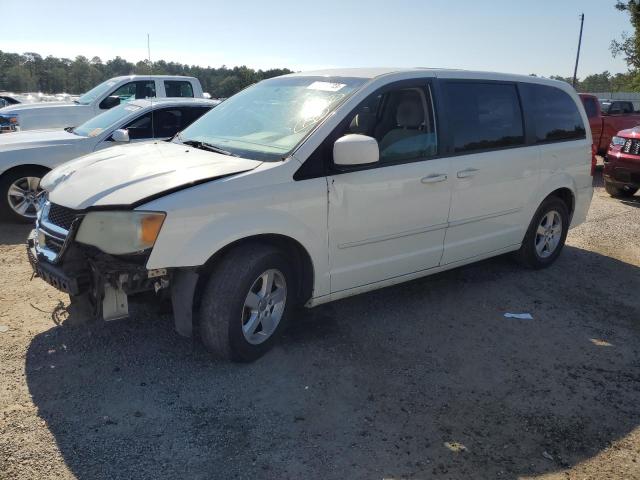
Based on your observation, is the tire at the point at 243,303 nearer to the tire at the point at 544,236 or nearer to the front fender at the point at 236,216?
the front fender at the point at 236,216

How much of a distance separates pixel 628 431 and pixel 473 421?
90 cm

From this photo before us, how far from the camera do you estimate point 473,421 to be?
3240 millimetres

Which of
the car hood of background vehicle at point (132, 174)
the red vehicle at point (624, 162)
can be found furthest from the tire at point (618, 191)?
the car hood of background vehicle at point (132, 174)

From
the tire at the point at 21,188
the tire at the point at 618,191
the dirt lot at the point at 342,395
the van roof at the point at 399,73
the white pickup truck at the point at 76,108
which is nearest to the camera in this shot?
the dirt lot at the point at 342,395

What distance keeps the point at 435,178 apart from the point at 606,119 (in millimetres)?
11789

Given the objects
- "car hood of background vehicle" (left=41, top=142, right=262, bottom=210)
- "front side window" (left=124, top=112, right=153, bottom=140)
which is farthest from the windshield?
"front side window" (left=124, top=112, right=153, bottom=140)

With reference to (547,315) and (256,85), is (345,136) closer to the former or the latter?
(256,85)

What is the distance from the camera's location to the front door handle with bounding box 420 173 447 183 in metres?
4.35

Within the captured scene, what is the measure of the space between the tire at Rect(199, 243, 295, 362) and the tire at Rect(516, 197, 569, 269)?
9.94 ft

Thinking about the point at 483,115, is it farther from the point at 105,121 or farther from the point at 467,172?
the point at 105,121

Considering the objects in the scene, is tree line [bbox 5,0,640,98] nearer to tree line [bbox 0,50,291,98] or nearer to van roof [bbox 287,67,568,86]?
tree line [bbox 0,50,291,98]

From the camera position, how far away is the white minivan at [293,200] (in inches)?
129

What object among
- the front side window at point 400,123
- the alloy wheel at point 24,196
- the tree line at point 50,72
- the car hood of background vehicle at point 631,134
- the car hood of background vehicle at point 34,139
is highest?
the tree line at point 50,72

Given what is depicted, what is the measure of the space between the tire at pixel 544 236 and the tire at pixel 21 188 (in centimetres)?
581
